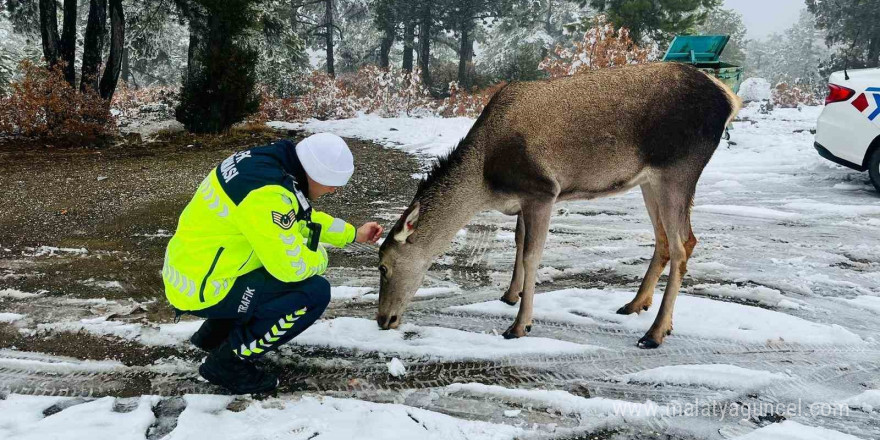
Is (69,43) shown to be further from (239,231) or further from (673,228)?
(673,228)

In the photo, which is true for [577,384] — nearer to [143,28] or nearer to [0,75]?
[143,28]

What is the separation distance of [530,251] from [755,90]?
1169 inches

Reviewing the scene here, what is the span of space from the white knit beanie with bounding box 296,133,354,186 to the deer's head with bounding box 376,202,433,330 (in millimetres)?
1051

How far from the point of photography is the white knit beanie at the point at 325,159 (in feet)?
11.3

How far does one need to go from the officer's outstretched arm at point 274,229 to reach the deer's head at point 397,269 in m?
1.13

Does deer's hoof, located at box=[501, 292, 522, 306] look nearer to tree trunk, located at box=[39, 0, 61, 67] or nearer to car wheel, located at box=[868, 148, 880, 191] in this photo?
car wheel, located at box=[868, 148, 880, 191]

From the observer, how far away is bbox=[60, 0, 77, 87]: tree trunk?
15.0 metres

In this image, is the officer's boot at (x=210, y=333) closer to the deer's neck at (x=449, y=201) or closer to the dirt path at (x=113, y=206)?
the dirt path at (x=113, y=206)

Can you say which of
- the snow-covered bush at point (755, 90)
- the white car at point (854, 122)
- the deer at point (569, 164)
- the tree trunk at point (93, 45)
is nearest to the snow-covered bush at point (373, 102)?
the tree trunk at point (93, 45)

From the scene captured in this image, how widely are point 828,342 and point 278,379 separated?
12.3 ft

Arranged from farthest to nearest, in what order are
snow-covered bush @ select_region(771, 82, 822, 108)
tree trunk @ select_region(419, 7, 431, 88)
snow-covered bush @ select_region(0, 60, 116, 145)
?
tree trunk @ select_region(419, 7, 431, 88) → snow-covered bush @ select_region(771, 82, 822, 108) → snow-covered bush @ select_region(0, 60, 116, 145)

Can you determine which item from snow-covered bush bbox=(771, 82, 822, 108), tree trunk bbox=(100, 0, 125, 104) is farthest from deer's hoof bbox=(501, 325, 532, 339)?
snow-covered bush bbox=(771, 82, 822, 108)

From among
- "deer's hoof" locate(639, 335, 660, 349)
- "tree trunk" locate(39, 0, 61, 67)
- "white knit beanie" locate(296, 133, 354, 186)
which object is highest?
"tree trunk" locate(39, 0, 61, 67)

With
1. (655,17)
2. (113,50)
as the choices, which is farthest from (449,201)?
(655,17)
